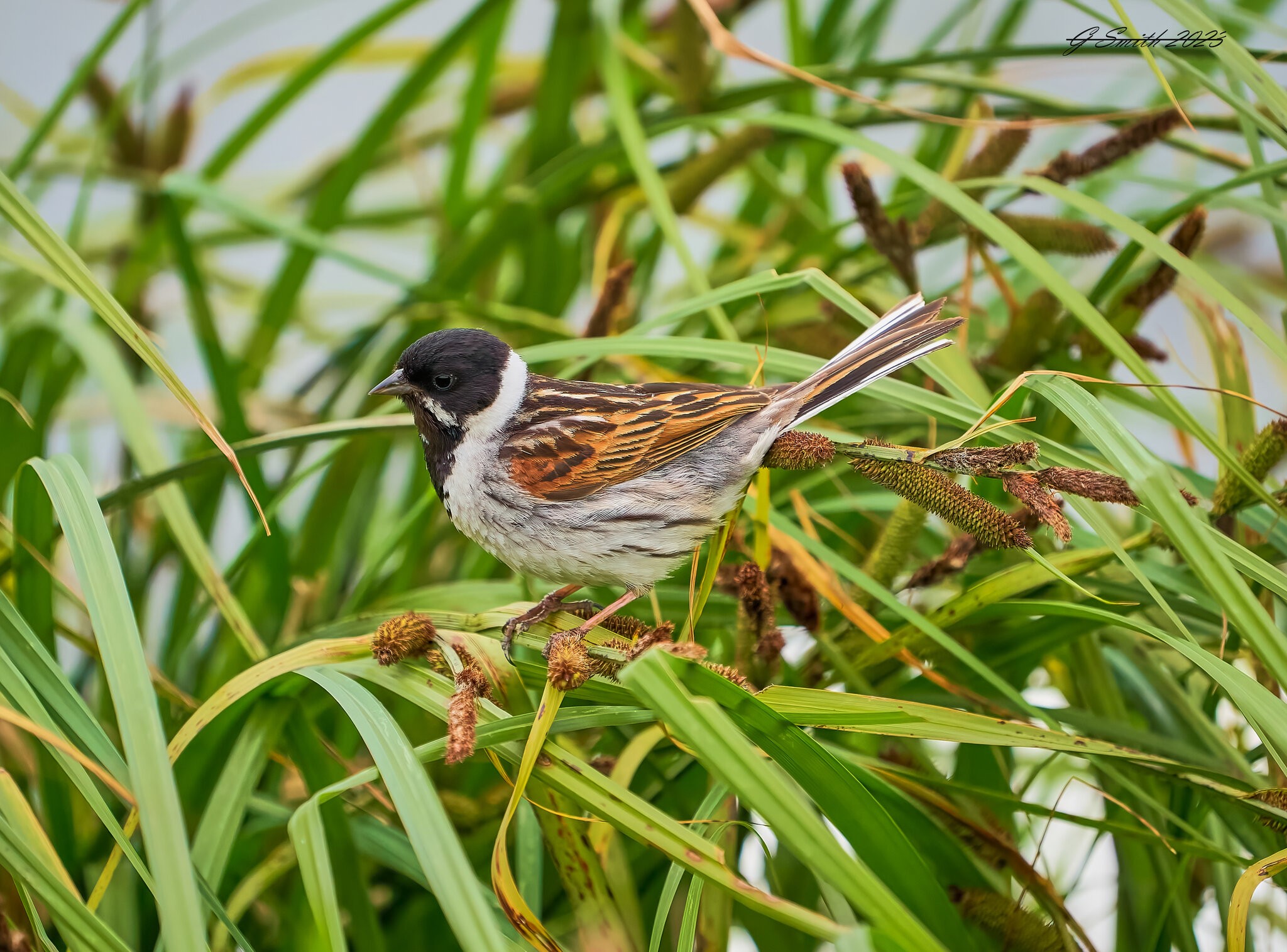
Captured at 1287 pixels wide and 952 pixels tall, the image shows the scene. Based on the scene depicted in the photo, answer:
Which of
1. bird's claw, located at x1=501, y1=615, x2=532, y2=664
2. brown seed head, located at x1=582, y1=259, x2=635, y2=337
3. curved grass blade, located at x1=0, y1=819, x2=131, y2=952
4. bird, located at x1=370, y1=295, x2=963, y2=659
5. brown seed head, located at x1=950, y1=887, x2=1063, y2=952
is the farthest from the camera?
brown seed head, located at x1=582, y1=259, x2=635, y2=337

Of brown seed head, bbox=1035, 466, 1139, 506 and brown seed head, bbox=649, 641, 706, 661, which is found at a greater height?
brown seed head, bbox=1035, 466, 1139, 506

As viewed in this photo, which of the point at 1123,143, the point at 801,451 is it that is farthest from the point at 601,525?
the point at 1123,143

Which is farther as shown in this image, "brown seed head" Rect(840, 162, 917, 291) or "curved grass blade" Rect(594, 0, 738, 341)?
"curved grass blade" Rect(594, 0, 738, 341)

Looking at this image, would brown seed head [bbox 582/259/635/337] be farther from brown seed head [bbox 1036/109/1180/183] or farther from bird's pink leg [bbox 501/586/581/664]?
brown seed head [bbox 1036/109/1180/183]

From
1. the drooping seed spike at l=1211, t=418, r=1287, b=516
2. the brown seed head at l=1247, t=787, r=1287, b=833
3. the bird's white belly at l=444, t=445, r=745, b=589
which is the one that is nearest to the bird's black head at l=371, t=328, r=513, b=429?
the bird's white belly at l=444, t=445, r=745, b=589

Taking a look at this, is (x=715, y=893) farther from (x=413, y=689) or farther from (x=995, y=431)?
(x=995, y=431)

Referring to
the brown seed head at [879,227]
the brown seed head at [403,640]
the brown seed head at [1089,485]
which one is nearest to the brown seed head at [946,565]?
the brown seed head at [1089,485]

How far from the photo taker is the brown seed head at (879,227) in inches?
64.4

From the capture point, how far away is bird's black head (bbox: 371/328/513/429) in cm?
171

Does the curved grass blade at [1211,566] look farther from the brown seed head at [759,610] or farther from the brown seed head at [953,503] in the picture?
the brown seed head at [759,610]

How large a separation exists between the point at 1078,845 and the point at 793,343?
1463mm

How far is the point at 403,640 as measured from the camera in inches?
52.6

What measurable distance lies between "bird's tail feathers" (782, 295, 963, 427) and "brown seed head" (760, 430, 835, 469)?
0.44ft

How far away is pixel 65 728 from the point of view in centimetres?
131
